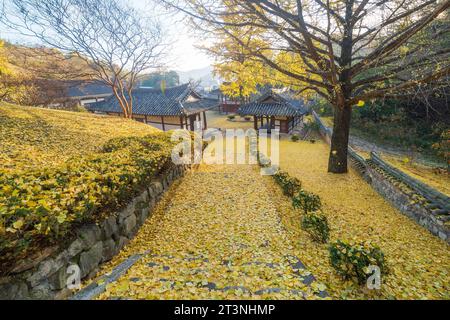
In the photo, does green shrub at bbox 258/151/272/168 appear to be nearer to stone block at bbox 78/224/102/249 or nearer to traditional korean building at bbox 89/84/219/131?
stone block at bbox 78/224/102/249

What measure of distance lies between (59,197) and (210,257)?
8.66ft

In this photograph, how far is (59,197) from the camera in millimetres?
3172

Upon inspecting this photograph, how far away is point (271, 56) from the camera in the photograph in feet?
34.0

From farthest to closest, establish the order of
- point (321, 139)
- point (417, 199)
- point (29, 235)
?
point (321, 139) → point (417, 199) → point (29, 235)

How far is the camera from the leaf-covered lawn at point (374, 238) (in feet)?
11.1

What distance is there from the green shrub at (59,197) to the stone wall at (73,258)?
0.16 m

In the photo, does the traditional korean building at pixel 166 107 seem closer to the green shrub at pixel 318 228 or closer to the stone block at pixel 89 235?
the green shrub at pixel 318 228

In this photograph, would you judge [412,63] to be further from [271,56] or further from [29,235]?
[29,235]

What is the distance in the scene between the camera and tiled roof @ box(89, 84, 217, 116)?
18.0 metres

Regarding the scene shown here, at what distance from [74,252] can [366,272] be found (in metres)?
4.22

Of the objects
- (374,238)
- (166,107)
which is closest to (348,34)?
(374,238)

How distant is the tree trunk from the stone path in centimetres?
474

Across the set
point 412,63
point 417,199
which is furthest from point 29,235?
point 412,63
